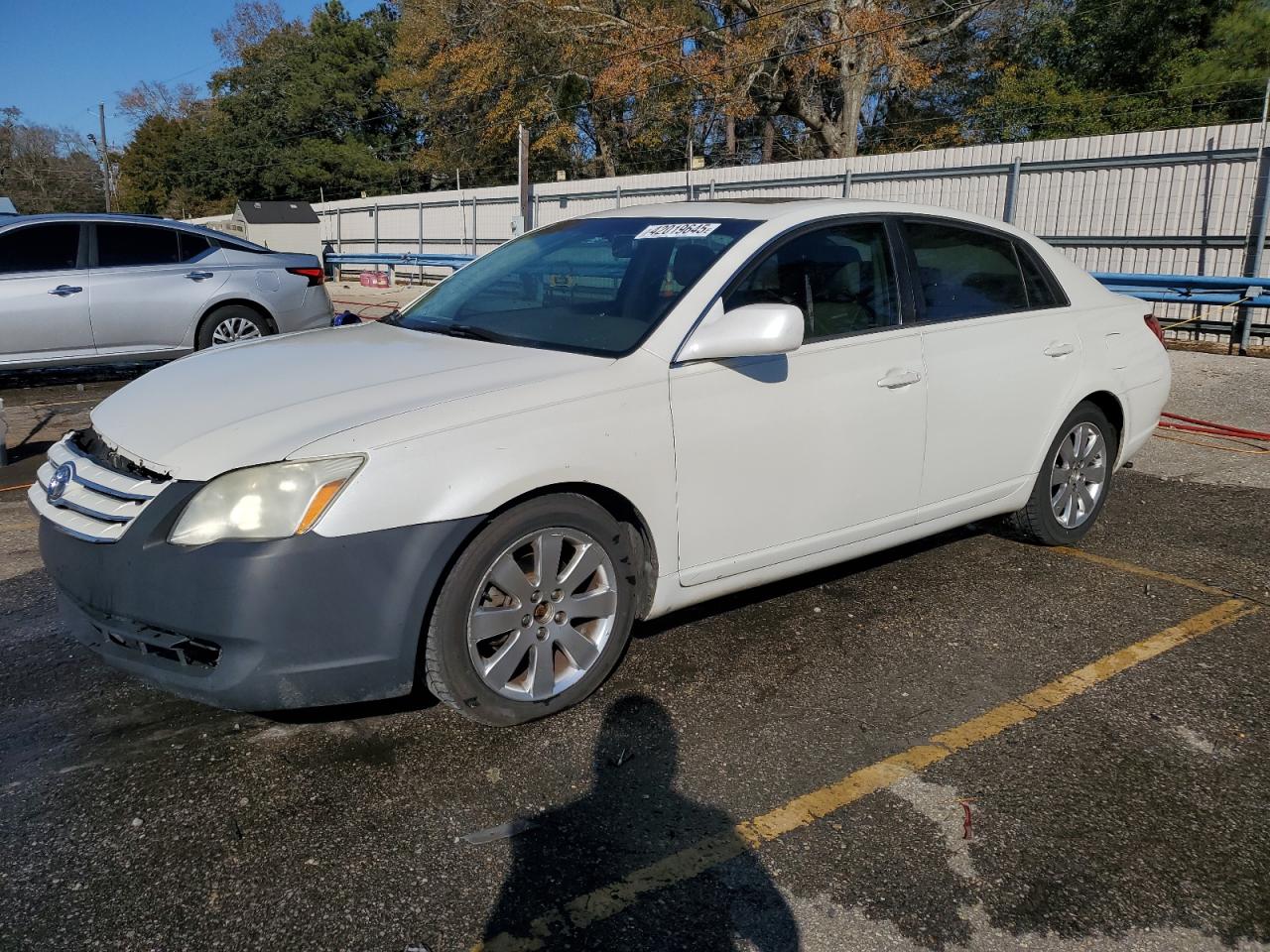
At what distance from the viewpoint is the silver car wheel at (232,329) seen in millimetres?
9289

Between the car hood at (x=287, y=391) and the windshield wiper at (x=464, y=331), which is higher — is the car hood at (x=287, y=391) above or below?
below

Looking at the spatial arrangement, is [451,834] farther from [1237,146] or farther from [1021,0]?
[1021,0]

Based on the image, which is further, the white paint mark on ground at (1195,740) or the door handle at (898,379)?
the door handle at (898,379)

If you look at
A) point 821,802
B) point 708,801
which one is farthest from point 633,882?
point 821,802

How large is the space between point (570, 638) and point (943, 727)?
3.99ft

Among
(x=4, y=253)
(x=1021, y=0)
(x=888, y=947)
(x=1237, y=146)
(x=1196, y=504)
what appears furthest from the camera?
(x=1021, y=0)

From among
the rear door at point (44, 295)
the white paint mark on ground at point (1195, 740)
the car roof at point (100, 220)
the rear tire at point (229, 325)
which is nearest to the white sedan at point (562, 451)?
the white paint mark on ground at point (1195, 740)

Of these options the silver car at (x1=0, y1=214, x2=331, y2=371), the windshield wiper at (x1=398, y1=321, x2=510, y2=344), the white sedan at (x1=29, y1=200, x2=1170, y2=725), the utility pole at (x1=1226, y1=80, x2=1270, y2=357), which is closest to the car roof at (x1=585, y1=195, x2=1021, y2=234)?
the white sedan at (x1=29, y1=200, x2=1170, y2=725)

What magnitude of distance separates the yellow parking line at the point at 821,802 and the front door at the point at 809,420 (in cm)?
87

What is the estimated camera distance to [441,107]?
40500mm

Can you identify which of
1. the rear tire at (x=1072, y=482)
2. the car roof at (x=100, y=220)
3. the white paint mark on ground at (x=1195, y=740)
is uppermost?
the car roof at (x=100, y=220)

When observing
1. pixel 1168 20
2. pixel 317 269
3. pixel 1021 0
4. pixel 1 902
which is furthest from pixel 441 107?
pixel 1 902

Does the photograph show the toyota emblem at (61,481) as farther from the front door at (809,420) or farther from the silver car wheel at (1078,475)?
the silver car wheel at (1078,475)

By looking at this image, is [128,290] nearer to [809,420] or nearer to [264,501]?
[264,501]
